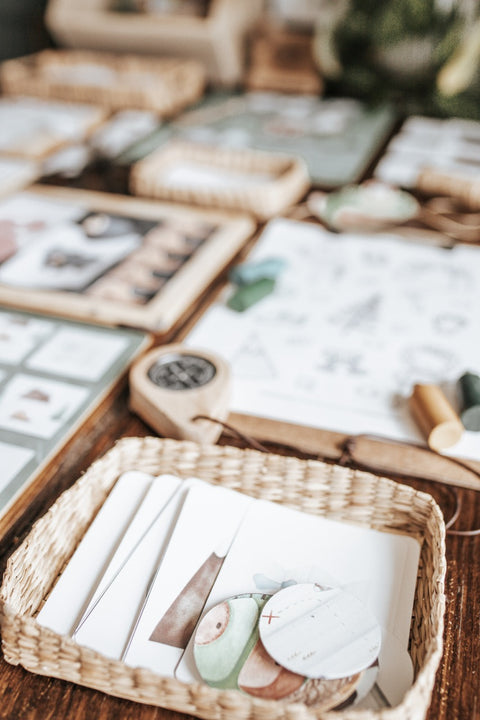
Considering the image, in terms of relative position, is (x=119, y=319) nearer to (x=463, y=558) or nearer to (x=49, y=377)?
(x=49, y=377)

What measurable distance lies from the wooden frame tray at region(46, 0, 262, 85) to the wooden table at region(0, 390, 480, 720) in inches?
66.7

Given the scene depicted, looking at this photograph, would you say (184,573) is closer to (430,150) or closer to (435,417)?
(435,417)

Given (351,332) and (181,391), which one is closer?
(181,391)

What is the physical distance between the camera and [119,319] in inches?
40.2

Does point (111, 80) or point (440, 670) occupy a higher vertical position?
point (111, 80)

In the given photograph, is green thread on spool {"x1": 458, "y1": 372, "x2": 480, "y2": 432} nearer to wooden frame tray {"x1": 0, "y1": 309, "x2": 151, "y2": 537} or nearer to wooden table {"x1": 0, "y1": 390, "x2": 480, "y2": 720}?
wooden table {"x1": 0, "y1": 390, "x2": 480, "y2": 720}

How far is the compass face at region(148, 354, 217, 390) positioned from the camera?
841mm

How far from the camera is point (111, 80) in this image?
1979 millimetres

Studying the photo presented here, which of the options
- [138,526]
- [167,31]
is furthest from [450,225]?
[167,31]

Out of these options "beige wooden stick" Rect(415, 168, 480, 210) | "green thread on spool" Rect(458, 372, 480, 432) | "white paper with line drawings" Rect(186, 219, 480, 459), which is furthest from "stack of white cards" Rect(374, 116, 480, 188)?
"green thread on spool" Rect(458, 372, 480, 432)

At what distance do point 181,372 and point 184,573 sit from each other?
31 cm

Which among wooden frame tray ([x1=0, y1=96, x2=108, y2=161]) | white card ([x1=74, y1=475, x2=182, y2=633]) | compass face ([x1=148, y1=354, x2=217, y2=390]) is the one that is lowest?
white card ([x1=74, y1=475, x2=182, y2=633])

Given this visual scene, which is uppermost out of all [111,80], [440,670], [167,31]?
[167,31]

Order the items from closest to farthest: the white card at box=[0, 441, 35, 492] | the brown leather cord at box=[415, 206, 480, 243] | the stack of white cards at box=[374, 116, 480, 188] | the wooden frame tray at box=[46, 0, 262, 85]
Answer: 1. the white card at box=[0, 441, 35, 492]
2. the brown leather cord at box=[415, 206, 480, 243]
3. the stack of white cards at box=[374, 116, 480, 188]
4. the wooden frame tray at box=[46, 0, 262, 85]
